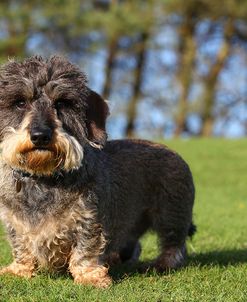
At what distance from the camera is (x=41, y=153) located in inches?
204

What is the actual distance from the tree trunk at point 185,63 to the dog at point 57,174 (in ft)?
97.7

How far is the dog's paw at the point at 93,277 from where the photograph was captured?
564 cm

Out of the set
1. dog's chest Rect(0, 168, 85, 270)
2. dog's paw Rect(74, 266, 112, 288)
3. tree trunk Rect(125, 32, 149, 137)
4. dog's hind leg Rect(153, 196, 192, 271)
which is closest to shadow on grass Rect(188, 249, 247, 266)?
dog's hind leg Rect(153, 196, 192, 271)

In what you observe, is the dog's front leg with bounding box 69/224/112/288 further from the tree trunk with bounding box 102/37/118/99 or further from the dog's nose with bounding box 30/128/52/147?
the tree trunk with bounding box 102/37/118/99

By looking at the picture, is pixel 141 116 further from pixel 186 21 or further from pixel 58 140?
pixel 58 140

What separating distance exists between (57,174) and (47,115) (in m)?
0.59

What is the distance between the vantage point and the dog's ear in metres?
5.71

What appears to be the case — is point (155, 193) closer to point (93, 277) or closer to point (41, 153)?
point (93, 277)

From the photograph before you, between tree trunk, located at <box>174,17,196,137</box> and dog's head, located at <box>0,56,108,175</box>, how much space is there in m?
30.4

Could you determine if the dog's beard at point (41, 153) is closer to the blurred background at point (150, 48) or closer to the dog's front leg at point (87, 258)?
the dog's front leg at point (87, 258)

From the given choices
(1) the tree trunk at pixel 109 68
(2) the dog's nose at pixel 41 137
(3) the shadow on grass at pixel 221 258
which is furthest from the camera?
(1) the tree trunk at pixel 109 68

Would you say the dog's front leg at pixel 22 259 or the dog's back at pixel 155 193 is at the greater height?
the dog's back at pixel 155 193

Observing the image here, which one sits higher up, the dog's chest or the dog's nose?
the dog's nose

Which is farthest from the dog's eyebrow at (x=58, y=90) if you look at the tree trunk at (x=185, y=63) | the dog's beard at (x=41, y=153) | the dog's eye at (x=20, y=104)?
the tree trunk at (x=185, y=63)
